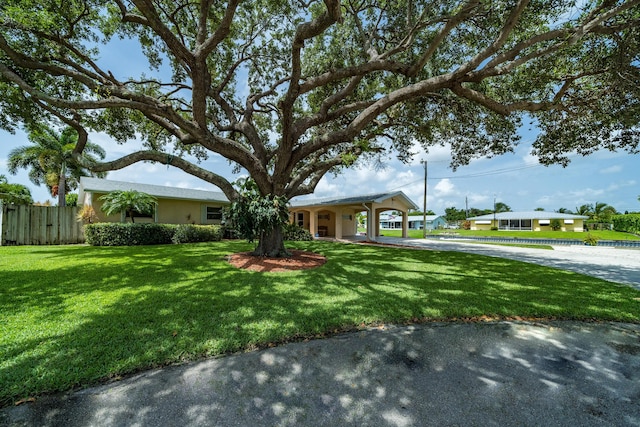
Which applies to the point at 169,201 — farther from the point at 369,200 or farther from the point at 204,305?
the point at 204,305

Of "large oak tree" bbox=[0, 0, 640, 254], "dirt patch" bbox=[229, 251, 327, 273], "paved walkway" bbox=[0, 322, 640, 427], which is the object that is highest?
"large oak tree" bbox=[0, 0, 640, 254]

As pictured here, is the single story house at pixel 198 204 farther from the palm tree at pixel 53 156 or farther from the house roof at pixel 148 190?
the palm tree at pixel 53 156

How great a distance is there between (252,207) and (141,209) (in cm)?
948

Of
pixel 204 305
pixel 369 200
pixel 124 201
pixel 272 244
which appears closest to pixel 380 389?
pixel 204 305

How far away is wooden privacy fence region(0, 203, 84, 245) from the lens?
11641 millimetres

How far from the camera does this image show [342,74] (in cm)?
686

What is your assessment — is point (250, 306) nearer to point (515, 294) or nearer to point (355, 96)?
point (515, 294)

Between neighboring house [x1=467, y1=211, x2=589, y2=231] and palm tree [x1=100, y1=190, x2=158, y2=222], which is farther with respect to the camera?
neighboring house [x1=467, y1=211, x2=589, y2=231]

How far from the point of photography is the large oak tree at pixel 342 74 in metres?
6.06

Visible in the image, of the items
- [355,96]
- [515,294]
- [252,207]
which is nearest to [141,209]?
[252,207]

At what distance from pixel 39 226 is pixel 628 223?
60.0 meters

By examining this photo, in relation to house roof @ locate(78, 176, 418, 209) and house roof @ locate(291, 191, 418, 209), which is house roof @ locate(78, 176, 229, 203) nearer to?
house roof @ locate(78, 176, 418, 209)

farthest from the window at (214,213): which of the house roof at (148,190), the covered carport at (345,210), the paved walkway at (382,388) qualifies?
the paved walkway at (382,388)

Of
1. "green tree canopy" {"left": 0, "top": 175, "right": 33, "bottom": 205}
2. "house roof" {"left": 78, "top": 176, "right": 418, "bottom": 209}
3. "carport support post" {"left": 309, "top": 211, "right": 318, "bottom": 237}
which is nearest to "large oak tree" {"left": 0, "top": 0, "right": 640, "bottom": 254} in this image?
"house roof" {"left": 78, "top": 176, "right": 418, "bottom": 209}
